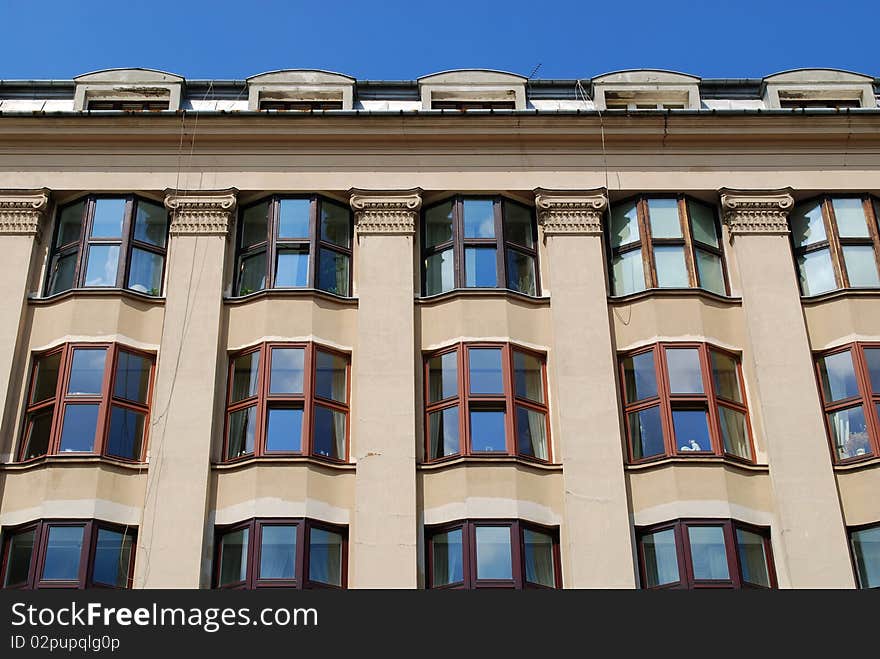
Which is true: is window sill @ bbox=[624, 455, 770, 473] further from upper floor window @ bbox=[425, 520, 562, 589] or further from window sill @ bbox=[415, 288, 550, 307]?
window sill @ bbox=[415, 288, 550, 307]

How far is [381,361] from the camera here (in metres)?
23.0

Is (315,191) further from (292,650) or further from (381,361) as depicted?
(292,650)

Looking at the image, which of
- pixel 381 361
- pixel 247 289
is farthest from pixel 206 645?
pixel 247 289

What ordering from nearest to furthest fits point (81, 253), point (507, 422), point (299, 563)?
point (299, 563) → point (507, 422) → point (81, 253)

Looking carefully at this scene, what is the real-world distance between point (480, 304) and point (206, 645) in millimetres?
9006

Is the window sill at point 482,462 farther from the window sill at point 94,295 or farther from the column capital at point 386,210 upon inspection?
the window sill at point 94,295

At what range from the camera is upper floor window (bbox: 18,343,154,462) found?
22.1m

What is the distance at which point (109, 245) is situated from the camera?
971 inches

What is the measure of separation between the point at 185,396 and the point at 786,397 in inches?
420


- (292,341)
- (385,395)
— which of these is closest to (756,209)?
(385,395)

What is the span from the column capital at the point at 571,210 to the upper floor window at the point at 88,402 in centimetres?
809

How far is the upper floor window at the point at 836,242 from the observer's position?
2461 centimetres

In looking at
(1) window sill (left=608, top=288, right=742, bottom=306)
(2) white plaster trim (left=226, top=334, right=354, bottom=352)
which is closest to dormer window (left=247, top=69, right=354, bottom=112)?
(2) white plaster trim (left=226, top=334, right=354, bottom=352)

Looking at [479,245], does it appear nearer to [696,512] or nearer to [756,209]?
[756,209]
